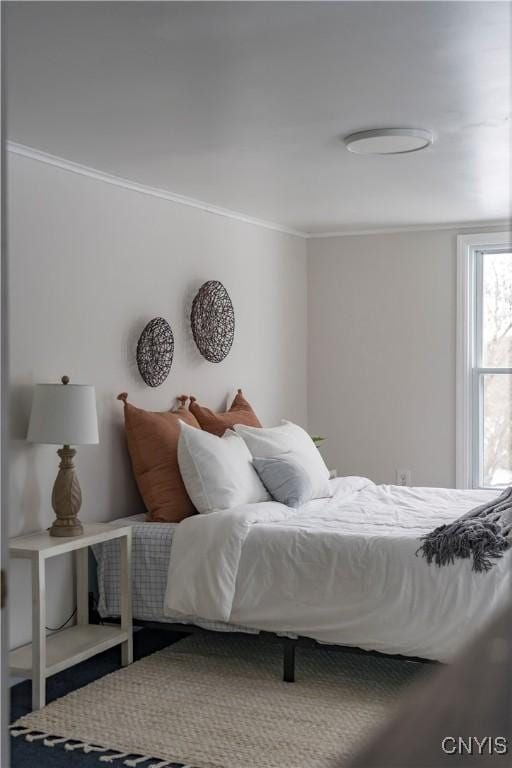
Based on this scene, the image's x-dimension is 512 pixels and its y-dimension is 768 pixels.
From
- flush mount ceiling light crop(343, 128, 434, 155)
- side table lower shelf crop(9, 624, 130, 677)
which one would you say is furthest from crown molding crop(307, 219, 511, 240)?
side table lower shelf crop(9, 624, 130, 677)

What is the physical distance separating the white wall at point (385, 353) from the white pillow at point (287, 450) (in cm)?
154

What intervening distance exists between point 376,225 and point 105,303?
2.70 meters

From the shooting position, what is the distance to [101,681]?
12.6 feet

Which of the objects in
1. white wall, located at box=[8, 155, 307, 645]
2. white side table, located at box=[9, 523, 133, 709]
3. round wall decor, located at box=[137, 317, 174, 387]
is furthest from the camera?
round wall decor, located at box=[137, 317, 174, 387]

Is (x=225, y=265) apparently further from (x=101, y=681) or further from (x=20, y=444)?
(x=101, y=681)

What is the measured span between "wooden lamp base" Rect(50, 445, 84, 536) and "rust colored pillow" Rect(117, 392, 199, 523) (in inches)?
22.1

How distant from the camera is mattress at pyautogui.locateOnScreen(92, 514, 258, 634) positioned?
4.14m

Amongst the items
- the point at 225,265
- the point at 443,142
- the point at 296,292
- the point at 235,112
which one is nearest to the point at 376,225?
the point at 296,292

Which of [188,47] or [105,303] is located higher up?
[188,47]

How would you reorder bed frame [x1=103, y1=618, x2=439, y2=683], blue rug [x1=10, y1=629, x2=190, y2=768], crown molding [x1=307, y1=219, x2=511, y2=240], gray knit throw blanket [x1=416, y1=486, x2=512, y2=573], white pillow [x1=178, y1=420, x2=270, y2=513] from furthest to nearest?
crown molding [x1=307, y1=219, x2=511, y2=240], white pillow [x1=178, y1=420, x2=270, y2=513], bed frame [x1=103, y1=618, x2=439, y2=683], gray knit throw blanket [x1=416, y1=486, x2=512, y2=573], blue rug [x1=10, y1=629, x2=190, y2=768]

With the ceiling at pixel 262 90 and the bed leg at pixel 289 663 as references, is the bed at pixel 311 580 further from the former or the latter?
the ceiling at pixel 262 90

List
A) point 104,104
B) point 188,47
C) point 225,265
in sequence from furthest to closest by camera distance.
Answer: point 225,265 → point 104,104 → point 188,47

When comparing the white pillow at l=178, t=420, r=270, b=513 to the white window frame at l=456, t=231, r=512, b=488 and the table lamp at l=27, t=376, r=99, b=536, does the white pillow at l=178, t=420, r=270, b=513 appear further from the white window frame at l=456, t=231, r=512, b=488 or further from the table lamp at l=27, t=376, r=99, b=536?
the white window frame at l=456, t=231, r=512, b=488

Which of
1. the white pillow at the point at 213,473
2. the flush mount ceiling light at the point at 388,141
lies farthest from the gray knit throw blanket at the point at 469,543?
the flush mount ceiling light at the point at 388,141
